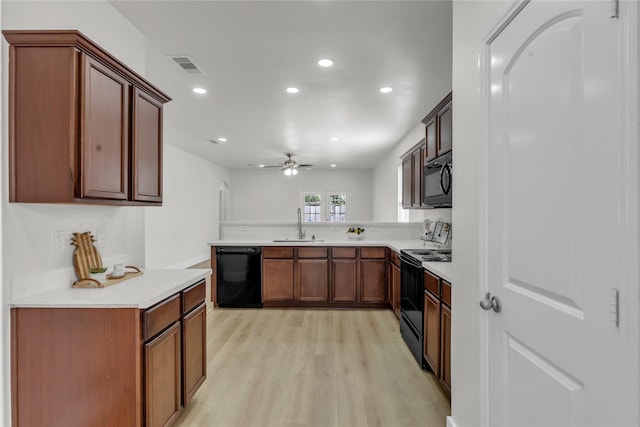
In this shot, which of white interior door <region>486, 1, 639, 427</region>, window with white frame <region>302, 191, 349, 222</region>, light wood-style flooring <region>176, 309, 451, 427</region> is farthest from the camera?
window with white frame <region>302, 191, 349, 222</region>

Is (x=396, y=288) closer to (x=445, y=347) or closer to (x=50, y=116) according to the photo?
(x=445, y=347)

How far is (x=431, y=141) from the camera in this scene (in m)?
3.03

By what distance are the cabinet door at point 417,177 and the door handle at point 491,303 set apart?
2417mm

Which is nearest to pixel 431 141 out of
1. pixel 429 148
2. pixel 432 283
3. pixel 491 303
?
pixel 429 148

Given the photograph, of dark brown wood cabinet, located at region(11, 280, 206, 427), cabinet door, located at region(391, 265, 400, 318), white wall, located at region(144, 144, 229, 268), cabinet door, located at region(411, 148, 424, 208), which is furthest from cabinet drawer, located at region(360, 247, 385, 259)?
white wall, located at region(144, 144, 229, 268)

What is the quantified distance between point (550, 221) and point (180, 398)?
2.13 metres

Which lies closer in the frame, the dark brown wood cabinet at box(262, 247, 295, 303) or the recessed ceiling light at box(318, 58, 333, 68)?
the recessed ceiling light at box(318, 58, 333, 68)

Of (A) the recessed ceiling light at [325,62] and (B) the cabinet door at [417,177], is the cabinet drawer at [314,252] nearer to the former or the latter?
(B) the cabinet door at [417,177]

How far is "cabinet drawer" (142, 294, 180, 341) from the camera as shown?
1.66m

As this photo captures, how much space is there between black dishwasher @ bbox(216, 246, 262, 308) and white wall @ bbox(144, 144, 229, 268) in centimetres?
222

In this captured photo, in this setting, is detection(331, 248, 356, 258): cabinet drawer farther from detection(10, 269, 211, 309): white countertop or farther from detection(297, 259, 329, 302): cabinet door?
detection(10, 269, 211, 309): white countertop

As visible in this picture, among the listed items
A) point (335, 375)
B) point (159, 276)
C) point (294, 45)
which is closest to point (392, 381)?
point (335, 375)

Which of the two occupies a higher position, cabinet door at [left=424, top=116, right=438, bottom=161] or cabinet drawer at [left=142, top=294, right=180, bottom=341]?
cabinet door at [left=424, top=116, right=438, bottom=161]

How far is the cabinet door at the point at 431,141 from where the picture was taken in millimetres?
2914
